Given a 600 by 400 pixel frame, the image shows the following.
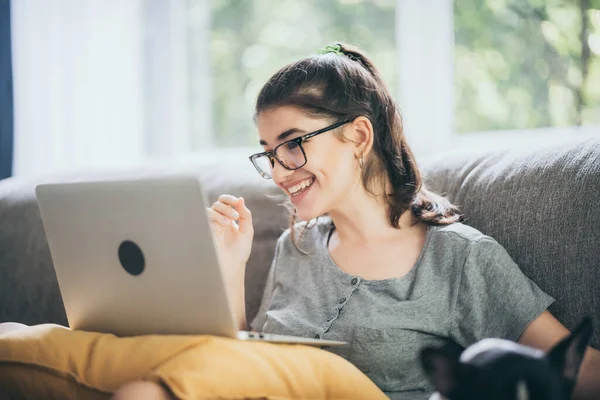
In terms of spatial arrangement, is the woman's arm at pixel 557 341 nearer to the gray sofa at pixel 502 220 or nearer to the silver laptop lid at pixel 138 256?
the gray sofa at pixel 502 220

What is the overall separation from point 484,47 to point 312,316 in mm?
1396

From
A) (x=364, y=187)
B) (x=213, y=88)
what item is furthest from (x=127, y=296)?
(x=213, y=88)

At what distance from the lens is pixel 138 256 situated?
1.09 m

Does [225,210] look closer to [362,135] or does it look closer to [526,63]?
[362,135]

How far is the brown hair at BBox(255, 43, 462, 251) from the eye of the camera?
1.41 m

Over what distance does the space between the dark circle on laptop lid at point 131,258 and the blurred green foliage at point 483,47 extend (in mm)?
1631

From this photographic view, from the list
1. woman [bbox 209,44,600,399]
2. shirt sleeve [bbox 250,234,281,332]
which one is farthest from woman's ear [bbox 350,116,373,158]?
shirt sleeve [bbox 250,234,281,332]

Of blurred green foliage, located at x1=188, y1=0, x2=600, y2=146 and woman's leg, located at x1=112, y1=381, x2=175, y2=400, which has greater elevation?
blurred green foliage, located at x1=188, y1=0, x2=600, y2=146

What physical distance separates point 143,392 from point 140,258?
0.26 meters

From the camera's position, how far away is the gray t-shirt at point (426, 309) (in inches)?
49.1

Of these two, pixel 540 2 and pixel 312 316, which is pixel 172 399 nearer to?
pixel 312 316

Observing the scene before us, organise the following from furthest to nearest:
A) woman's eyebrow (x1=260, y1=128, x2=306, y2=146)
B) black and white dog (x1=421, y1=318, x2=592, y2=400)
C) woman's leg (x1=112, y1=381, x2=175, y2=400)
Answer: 1. woman's eyebrow (x1=260, y1=128, x2=306, y2=146)
2. woman's leg (x1=112, y1=381, x2=175, y2=400)
3. black and white dog (x1=421, y1=318, x2=592, y2=400)

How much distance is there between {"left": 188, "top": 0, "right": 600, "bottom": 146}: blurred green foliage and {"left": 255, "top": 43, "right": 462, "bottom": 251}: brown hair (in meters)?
0.94

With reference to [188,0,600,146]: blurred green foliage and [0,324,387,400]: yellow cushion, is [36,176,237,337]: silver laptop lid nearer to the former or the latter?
[0,324,387,400]: yellow cushion
